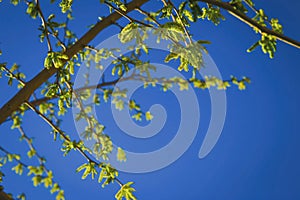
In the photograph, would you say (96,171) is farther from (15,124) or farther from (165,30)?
(165,30)

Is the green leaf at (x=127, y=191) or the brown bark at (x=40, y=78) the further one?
the green leaf at (x=127, y=191)

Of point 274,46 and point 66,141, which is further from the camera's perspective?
point 66,141

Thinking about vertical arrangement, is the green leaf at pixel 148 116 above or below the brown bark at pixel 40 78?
above

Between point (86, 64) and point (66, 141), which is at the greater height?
point (86, 64)

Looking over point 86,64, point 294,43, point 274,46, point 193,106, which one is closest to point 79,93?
point 86,64

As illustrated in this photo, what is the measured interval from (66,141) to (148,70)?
77cm

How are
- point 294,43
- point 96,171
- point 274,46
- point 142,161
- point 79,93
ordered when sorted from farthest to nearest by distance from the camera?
point 142,161, point 79,93, point 96,171, point 274,46, point 294,43

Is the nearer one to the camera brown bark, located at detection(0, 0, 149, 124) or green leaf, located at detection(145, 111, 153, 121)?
brown bark, located at detection(0, 0, 149, 124)

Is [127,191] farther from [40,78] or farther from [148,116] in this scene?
[40,78]

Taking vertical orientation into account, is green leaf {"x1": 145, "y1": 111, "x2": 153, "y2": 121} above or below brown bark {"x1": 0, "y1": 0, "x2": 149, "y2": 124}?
above

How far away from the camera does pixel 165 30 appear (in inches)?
92.2

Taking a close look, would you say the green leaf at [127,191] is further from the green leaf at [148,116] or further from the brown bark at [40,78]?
the brown bark at [40,78]

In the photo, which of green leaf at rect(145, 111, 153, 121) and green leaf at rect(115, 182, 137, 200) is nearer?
green leaf at rect(115, 182, 137, 200)

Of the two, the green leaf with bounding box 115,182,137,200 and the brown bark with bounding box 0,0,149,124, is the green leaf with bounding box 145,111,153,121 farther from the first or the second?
the brown bark with bounding box 0,0,149,124
